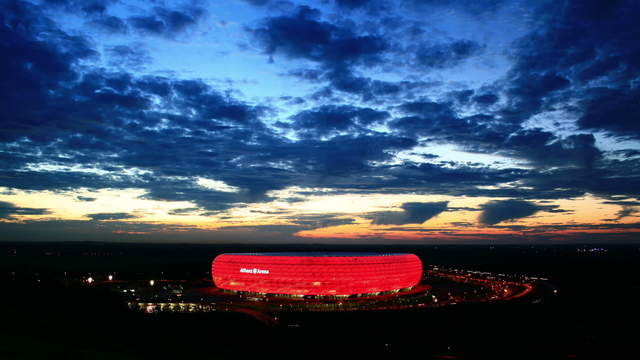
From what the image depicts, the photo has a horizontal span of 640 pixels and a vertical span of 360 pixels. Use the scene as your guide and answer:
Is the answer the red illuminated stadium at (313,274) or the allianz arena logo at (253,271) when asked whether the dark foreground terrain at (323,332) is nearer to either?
the red illuminated stadium at (313,274)

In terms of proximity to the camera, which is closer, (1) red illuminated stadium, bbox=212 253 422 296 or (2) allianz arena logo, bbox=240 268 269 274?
(1) red illuminated stadium, bbox=212 253 422 296

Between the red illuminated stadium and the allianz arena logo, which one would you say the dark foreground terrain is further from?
the allianz arena logo

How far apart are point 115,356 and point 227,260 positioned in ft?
354

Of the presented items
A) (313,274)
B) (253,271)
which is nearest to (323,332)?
(313,274)

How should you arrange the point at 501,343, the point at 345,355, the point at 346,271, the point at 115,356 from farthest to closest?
the point at 346,271, the point at 501,343, the point at 345,355, the point at 115,356

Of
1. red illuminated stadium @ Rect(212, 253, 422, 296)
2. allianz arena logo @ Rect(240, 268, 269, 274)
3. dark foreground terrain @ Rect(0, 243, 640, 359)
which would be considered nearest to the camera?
dark foreground terrain @ Rect(0, 243, 640, 359)

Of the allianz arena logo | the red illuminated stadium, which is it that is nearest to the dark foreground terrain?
the red illuminated stadium

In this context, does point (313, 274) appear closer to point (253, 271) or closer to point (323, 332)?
point (253, 271)

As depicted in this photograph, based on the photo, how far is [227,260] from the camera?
14312 centimetres

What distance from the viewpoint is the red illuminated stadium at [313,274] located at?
127 m

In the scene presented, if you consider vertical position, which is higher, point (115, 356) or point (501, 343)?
point (115, 356)

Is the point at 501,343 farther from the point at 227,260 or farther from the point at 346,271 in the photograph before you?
the point at 227,260

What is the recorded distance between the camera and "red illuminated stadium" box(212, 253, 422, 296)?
12738cm

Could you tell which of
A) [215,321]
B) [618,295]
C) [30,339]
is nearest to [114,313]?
[215,321]
